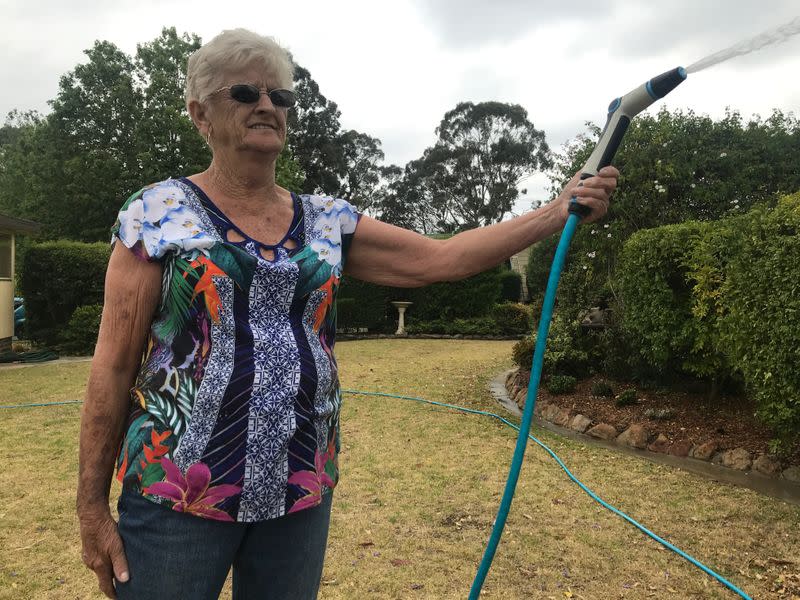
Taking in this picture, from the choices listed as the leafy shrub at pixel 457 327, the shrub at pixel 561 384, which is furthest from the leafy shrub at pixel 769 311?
the leafy shrub at pixel 457 327

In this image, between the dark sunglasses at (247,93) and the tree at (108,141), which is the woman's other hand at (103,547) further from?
the tree at (108,141)

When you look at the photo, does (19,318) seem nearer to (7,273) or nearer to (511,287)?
(7,273)

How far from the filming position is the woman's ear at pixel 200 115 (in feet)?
4.66

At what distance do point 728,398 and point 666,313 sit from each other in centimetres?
116

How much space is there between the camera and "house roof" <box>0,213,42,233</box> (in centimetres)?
1201

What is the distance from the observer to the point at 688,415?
5953 millimetres

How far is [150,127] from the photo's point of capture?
23.1 m

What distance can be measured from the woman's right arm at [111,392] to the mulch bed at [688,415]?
497cm

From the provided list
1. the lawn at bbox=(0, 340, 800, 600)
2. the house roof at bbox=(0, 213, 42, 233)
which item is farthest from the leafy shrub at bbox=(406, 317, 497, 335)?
the lawn at bbox=(0, 340, 800, 600)

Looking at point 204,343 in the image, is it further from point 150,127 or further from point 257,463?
point 150,127

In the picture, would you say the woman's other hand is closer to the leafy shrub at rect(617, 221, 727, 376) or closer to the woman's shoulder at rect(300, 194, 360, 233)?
the woman's shoulder at rect(300, 194, 360, 233)

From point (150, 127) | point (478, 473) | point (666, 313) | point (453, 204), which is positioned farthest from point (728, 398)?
point (453, 204)

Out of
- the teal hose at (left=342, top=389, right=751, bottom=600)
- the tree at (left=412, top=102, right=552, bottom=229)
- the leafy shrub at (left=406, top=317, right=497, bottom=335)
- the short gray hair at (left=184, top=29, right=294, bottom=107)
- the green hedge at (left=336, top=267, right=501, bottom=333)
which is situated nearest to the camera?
the short gray hair at (left=184, top=29, right=294, bottom=107)

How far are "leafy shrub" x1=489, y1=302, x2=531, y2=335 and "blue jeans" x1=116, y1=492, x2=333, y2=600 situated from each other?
14.7 metres
